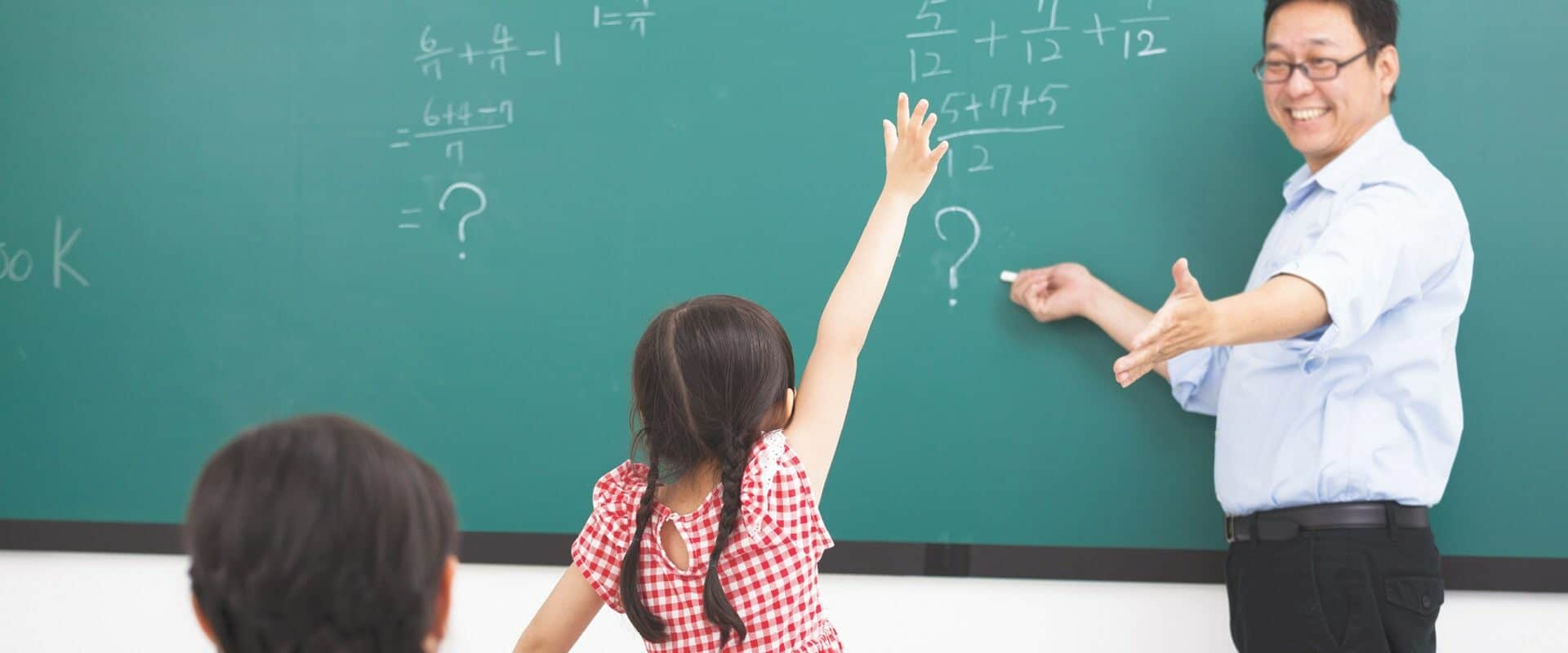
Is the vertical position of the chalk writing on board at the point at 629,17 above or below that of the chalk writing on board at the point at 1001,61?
above

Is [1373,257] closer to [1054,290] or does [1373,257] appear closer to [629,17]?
[1054,290]

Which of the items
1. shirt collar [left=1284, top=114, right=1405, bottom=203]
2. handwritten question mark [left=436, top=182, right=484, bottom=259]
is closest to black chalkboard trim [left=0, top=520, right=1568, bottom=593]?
handwritten question mark [left=436, top=182, right=484, bottom=259]

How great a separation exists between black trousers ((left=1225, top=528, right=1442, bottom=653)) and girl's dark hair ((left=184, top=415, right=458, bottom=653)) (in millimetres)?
1553

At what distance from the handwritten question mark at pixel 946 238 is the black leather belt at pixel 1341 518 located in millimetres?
735

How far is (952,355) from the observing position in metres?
2.55

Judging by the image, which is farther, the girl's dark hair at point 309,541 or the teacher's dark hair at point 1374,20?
the teacher's dark hair at point 1374,20

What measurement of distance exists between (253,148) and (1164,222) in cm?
194

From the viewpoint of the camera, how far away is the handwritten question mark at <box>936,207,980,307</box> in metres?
2.53

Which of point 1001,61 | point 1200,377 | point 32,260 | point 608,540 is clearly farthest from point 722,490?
point 32,260

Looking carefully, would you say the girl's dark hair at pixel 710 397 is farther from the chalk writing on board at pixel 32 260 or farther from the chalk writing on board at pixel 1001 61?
the chalk writing on board at pixel 32 260

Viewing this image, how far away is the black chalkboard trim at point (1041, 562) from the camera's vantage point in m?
2.40

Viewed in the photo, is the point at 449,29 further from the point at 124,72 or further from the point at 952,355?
the point at 952,355

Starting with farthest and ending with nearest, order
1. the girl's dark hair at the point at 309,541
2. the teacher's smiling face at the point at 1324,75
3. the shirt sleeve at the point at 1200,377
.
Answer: the shirt sleeve at the point at 1200,377 < the teacher's smiling face at the point at 1324,75 < the girl's dark hair at the point at 309,541

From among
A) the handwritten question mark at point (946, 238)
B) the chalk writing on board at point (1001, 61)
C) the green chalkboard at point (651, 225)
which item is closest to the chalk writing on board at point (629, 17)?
the green chalkboard at point (651, 225)
